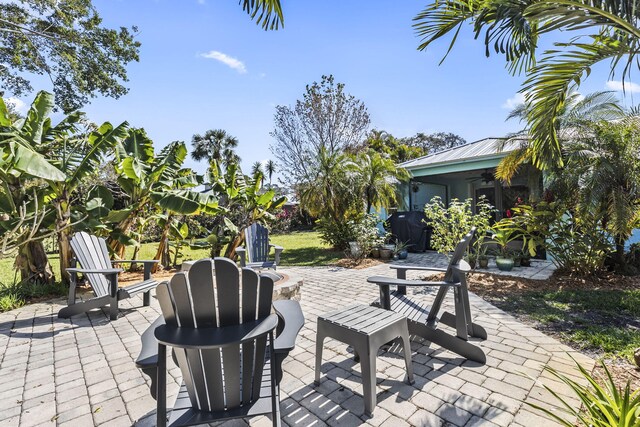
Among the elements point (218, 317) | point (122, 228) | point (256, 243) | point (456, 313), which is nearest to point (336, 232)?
point (256, 243)

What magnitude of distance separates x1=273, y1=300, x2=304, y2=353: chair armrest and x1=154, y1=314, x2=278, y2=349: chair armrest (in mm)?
212

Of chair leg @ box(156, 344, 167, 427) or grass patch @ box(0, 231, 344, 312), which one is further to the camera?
grass patch @ box(0, 231, 344, 312)

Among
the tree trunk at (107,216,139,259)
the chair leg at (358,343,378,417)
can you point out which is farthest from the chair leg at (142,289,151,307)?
the chair leg at (358,343,378,417)

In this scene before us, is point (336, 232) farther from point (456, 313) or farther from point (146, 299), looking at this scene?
point (456, 313)

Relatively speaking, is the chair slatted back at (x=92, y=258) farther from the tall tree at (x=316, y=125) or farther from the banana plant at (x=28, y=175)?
the tall tree at (x=316, y=125)

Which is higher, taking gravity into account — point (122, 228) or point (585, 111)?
point (585, 111)

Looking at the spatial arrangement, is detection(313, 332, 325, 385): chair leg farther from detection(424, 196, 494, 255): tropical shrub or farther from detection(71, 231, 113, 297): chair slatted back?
detection(424, 196, 494, 255): tropical shrub

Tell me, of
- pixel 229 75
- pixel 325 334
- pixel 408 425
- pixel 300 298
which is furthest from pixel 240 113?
pixel 408 425

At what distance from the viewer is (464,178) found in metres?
15.5

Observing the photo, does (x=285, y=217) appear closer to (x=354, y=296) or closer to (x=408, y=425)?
(x=354, y=296)

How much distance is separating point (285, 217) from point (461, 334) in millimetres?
21293

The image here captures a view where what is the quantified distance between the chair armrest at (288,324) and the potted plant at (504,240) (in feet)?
22.8

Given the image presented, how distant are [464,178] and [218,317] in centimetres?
1593

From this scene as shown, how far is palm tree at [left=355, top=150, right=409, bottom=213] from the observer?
11.6 meters
